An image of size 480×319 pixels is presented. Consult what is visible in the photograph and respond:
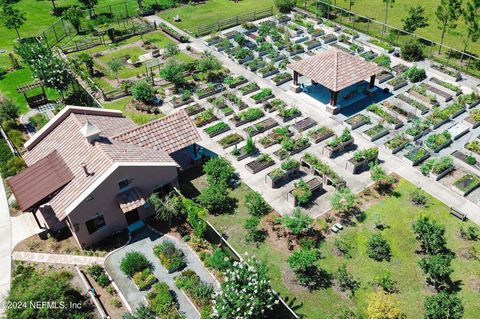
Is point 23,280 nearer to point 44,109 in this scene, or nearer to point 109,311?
point 109,311

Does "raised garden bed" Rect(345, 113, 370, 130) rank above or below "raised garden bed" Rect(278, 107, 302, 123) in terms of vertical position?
below

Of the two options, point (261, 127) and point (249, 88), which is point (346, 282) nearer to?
point (261, 127)

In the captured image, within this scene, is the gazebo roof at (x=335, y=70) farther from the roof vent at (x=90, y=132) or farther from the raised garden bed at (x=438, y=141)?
the roof vent at (x=90, y=132)

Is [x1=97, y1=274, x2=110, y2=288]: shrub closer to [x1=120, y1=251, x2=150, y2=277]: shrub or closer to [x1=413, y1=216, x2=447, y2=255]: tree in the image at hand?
[x1=120, y1=251, x2=150, y2=277]: shrub

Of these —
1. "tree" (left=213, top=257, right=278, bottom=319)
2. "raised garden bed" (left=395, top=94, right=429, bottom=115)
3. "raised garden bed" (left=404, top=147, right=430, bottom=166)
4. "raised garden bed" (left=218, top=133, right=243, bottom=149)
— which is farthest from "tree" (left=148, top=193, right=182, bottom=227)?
"raised garden bed" (left=395, top=94, right=429, bottom=115)

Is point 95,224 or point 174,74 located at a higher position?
point 174,74

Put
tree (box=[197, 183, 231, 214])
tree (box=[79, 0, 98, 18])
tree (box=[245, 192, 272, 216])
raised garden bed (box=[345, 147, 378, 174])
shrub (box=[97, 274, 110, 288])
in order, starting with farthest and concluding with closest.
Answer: tree (box=[79, 0, 98, 18]) → raised garden bed (box=[345, 147, 378, 174]) → tree (box=[197, 183, 231, 214]) → tree (box=[245, 192, 272, 216]) → shrub (box=[97, 274, 110, 288])

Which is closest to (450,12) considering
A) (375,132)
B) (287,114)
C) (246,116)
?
(375,132)
